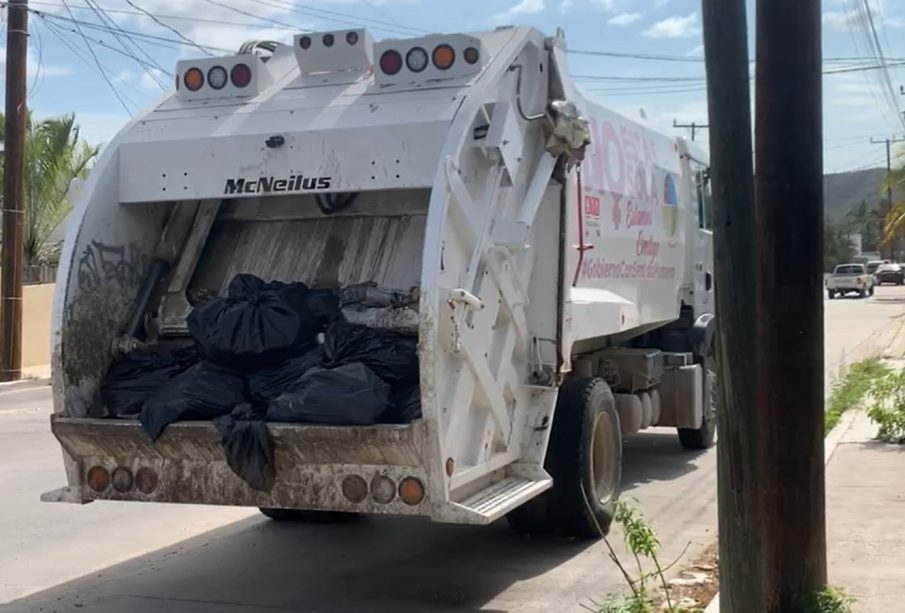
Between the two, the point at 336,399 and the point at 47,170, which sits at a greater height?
the point at 47,170

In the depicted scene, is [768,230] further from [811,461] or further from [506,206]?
[506,206]

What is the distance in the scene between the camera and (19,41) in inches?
738

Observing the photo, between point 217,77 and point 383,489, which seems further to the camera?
point 217,77

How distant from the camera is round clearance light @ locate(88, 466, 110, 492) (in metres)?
6.02

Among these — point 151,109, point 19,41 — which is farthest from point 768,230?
point 19,41

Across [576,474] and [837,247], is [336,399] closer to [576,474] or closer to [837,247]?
[576,474]

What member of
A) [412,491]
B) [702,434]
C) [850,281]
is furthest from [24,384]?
[850,281]

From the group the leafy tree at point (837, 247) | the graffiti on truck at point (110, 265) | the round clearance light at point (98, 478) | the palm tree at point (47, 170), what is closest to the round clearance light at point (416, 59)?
the graffiti on truck at point (110, 265)

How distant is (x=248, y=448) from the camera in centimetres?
556

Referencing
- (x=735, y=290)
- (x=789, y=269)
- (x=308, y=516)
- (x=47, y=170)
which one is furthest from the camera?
(x=47, y=170)

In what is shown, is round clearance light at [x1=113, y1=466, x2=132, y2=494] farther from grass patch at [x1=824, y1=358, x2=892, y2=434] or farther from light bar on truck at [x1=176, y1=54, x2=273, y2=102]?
grass patch at [x1=824, y1=358, x2=892, y2=434]

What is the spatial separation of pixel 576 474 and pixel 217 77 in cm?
314

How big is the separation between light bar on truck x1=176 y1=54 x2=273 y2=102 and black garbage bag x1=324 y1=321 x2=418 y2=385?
153 centimetres

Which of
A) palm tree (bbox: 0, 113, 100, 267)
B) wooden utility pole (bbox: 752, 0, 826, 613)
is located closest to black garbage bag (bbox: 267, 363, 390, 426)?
wooden utility pole (bbox: 752, 0, 826, 613)
